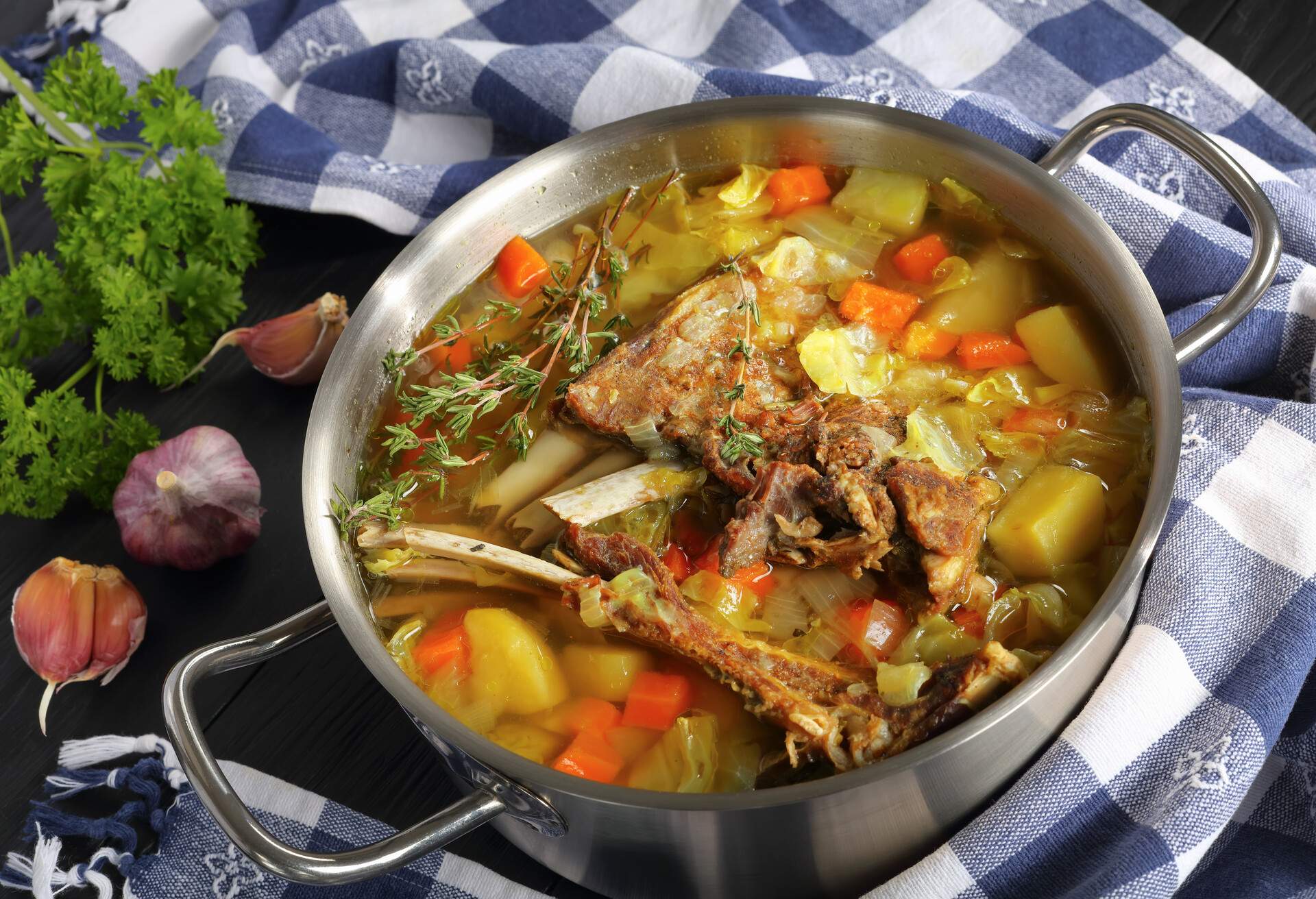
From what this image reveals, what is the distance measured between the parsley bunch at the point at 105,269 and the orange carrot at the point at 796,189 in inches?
57.1

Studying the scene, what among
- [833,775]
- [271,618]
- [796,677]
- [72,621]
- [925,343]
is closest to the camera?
[833,775]

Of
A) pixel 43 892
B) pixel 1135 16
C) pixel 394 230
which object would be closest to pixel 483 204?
pixel 394 230

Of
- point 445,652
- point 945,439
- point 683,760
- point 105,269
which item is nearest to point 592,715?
point 683,760

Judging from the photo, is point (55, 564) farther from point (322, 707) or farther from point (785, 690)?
point (785, 690)

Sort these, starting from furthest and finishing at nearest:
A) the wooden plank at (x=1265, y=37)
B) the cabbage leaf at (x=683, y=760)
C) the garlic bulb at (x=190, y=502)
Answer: the wooden plank at (x=1265, y=37) → the garlic bulb at (x=190, y=502) → the cabbage leaf at (x=683, y=760)

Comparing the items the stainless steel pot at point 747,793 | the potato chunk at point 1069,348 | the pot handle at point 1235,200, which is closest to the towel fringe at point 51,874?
the stainless steel pot at point 747,793

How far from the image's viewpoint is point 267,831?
73.0 inches

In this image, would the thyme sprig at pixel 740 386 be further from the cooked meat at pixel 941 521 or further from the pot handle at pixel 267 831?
the pot handle at pixel 267 831

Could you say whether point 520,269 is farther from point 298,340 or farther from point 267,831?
point 267,831

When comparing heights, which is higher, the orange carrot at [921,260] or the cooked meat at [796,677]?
the orange carrot at [921,260]

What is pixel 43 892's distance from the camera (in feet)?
8.11

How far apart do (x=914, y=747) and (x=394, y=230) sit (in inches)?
84.6

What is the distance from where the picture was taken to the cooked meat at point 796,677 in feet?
5.97

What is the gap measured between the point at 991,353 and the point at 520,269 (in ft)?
3.45
